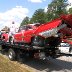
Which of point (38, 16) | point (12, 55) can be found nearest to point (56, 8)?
point (38, 16)

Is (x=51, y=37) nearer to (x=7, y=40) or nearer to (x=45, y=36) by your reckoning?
(x=45, y=36)

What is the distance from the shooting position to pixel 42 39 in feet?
44.5

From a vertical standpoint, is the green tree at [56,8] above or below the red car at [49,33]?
above

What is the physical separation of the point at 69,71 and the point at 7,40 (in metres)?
6.36

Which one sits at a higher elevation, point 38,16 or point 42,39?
point 38,16

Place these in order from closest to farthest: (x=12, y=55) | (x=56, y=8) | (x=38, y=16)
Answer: (x=12, y=55) → (x=56, y=8) → (x=38, y=16)

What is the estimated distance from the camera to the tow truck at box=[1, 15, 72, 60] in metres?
12.7

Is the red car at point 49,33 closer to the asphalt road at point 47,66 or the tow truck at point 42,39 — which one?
the tow truck at point 42,39

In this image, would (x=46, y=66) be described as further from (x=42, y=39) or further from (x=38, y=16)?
(x=38, y=16)

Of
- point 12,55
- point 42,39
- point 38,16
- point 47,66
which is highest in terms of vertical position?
point 38,16

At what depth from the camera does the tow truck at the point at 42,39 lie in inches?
501

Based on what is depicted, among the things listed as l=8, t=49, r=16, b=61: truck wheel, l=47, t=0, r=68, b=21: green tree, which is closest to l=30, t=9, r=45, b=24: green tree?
l=47, t=0, r=68, b=21: green tree

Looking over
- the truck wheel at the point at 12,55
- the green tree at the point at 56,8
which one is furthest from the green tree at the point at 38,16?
the truck wheel at the point at 12,55

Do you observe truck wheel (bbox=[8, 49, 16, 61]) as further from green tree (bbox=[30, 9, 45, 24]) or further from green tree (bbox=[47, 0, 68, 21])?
green tree (bbox=[30, 9, 45, 24])
